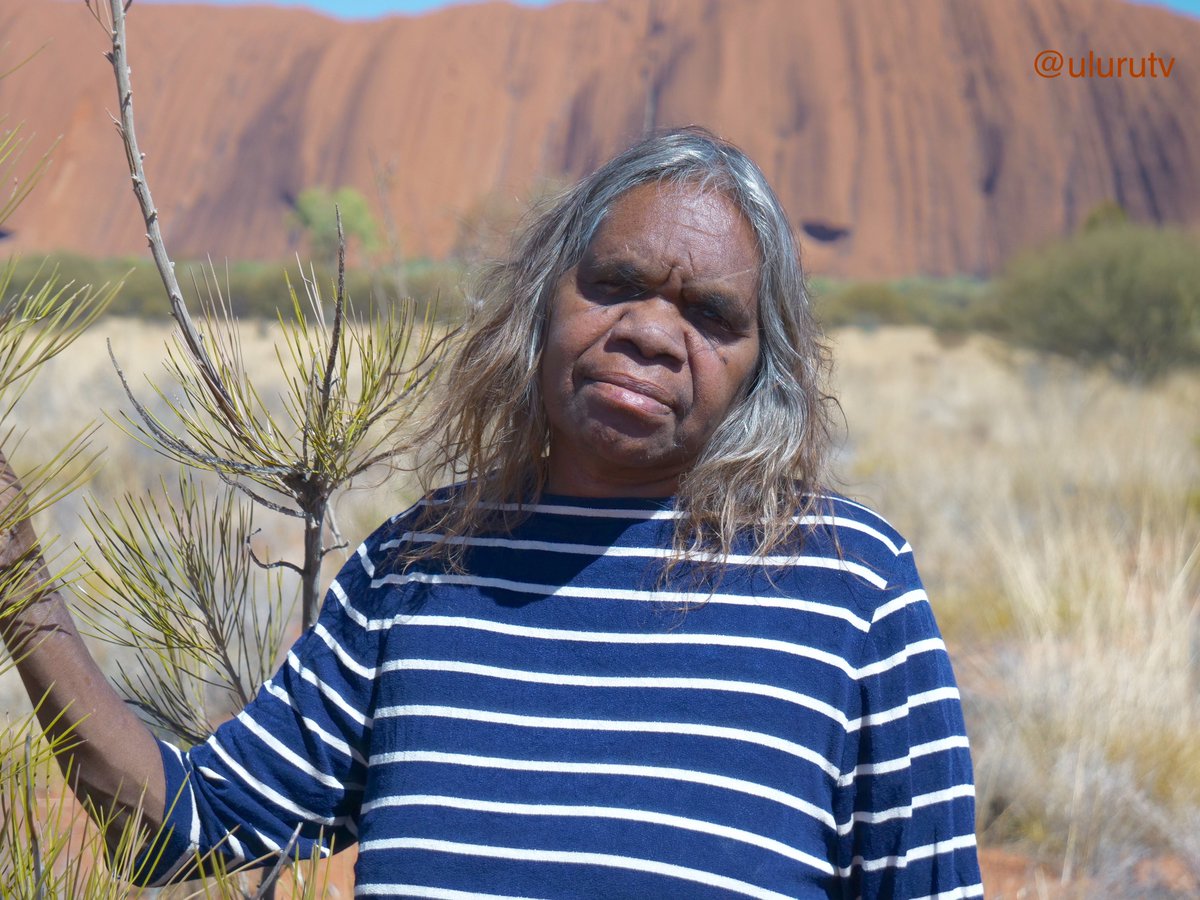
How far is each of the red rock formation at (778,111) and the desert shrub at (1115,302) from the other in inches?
1213

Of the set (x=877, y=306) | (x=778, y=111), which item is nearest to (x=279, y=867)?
(x=877, y=306)

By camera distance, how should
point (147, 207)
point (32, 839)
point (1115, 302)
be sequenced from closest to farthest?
1. point (32, 839)
2. point (147, 207)
3. point (1115, 302)

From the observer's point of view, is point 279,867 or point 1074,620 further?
point 1074,620

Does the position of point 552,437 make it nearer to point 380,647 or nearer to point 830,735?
point 380,647

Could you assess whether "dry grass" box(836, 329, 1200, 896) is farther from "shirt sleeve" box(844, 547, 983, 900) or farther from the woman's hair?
"shirt sleeve" box(844, 547, 983, 900)

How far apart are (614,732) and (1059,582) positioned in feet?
12.3

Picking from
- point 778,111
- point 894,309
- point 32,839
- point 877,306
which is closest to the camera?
point 32,839

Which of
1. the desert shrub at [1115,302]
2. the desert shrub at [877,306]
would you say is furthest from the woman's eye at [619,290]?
the desert shrub at [877,306]

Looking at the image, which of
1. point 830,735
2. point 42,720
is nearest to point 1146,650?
point 830,735

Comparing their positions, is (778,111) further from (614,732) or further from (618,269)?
(614,732)

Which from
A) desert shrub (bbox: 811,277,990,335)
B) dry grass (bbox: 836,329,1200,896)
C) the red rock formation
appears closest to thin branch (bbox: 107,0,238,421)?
dry grass (bbox: 836,329,1200,896)

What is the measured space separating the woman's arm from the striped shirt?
0.06 m

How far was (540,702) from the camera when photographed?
1271 millimetres

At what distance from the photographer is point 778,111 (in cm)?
4872
